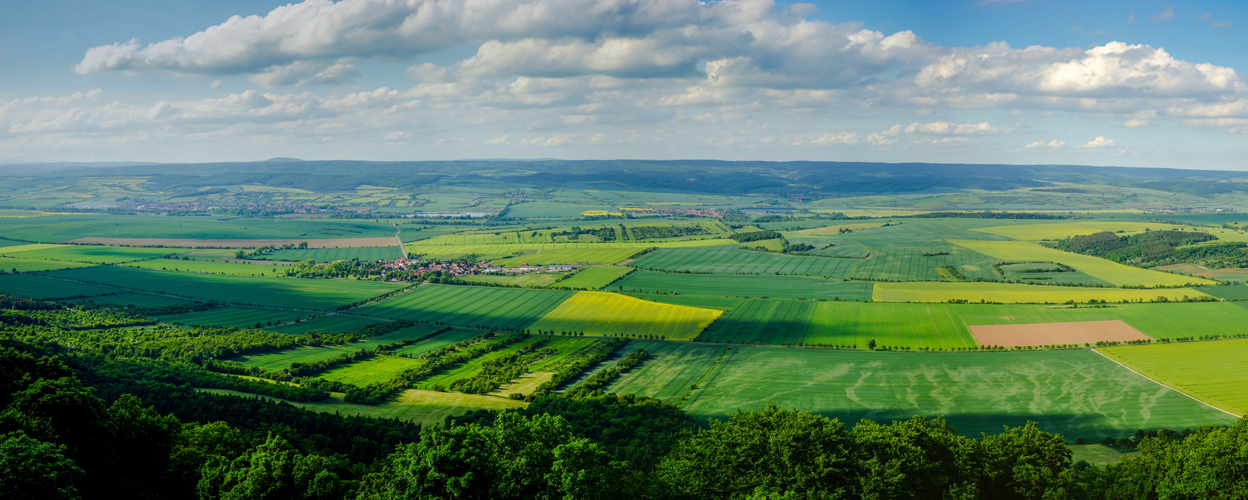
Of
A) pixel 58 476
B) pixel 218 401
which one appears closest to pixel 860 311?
pixel 218 401

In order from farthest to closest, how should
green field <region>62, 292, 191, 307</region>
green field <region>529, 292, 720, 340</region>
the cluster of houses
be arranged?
1. the cluster of houses
2. green field <region>62, 292, 191, 307</region>
3. green field <region>529, 292, 720, 340</region>

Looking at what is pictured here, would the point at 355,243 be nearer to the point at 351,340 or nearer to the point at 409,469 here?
the point at 351,340

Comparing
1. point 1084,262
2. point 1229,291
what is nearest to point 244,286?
point 1229,291

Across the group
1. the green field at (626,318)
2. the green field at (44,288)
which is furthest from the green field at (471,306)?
the green field at (44,288)

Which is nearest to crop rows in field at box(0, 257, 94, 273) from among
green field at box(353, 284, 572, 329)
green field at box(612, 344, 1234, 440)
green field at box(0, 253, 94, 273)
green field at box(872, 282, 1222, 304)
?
green field at box(0, 253, 94, 273)

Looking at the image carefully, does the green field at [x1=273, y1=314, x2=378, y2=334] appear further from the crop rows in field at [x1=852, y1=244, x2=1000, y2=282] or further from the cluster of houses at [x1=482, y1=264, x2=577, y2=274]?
the crop rows in field at [x1=852, y1=244, x2=1000, y2=282]

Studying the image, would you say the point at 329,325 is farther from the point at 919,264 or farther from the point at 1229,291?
the point at 1229,291

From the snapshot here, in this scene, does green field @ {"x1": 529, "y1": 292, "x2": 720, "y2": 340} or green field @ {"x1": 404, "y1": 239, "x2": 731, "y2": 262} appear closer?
green field @ {"x1": 529, "y1": 292, "x2": 720, "y2": 340}
